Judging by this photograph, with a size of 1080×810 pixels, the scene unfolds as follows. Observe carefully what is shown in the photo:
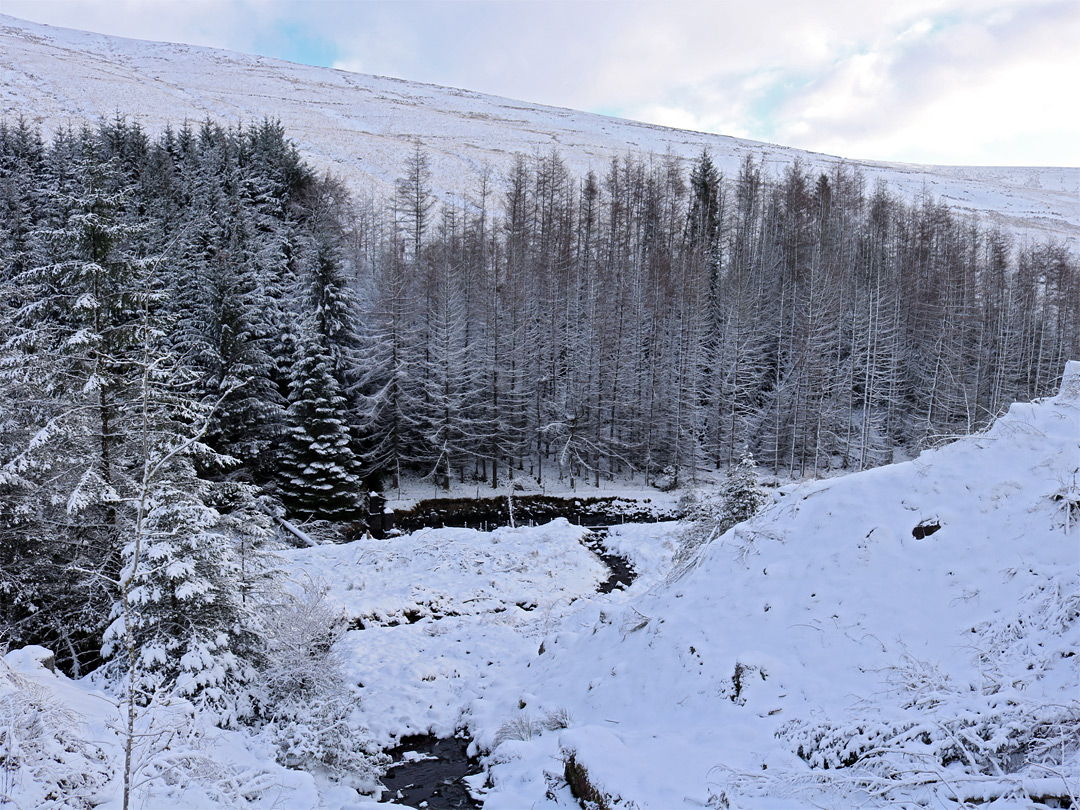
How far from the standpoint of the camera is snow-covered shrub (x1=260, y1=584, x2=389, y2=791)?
8.69 meters

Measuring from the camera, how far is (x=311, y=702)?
9.61m

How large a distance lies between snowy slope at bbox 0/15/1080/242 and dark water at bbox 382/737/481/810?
57.6m

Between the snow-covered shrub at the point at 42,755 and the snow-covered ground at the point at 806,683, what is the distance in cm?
2

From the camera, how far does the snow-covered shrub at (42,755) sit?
5.39 metres

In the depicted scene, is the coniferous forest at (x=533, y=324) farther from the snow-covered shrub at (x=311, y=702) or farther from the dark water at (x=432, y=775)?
the dark water at (x=432, y=775)

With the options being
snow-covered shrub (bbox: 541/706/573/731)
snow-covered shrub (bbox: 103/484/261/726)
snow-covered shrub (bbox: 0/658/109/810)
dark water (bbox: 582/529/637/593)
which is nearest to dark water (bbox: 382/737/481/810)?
snow-covered shrub (bbox: 541/706/573/731)

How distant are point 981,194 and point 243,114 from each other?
102234 millimetres

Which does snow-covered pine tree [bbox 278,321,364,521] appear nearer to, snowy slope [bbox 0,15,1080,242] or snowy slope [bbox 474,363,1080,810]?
snowy slope [bbox 474,363,1080,810]

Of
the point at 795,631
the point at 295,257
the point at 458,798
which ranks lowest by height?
the point at 458,798

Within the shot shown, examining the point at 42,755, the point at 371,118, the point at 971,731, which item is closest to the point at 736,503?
the point at 971,731

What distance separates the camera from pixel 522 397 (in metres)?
37.0

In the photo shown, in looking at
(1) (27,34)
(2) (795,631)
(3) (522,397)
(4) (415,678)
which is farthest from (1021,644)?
(1) (27,34)

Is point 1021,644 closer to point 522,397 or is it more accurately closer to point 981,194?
point 522,397

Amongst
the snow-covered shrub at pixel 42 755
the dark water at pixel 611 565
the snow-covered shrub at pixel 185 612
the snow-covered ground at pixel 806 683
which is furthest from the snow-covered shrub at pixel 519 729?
the dark water at pixel 611 565
